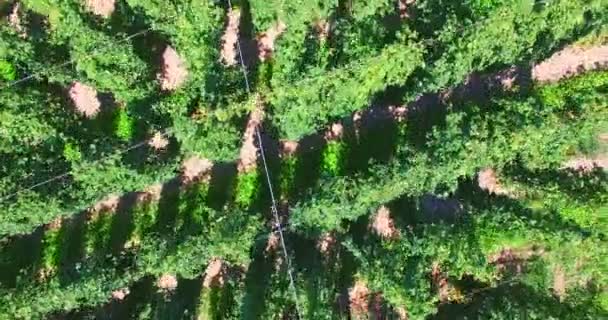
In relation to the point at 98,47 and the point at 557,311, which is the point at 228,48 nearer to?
the point at 98,47

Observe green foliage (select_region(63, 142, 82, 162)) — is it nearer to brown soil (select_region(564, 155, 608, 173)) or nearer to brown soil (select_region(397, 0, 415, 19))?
brown soil (select_region(397, 0, 415, 19))

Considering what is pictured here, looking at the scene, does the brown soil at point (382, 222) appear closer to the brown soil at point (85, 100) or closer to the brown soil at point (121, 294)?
the brown soil at point (121, 294)

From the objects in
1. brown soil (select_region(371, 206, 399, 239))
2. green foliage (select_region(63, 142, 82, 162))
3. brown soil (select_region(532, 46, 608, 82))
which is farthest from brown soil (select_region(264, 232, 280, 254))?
brown soil (select_region(532, 46, 608, 82))

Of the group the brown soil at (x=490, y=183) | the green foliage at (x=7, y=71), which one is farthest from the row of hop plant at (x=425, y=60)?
the green foliage at (x=7, y=71)

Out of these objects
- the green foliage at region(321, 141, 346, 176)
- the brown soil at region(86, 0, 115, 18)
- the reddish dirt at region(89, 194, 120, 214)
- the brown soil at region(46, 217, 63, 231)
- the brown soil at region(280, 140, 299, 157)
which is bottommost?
the brown soil at region(46, 217, 63, 231)

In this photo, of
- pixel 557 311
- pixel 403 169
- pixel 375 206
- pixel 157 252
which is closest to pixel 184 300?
pixel 157 252

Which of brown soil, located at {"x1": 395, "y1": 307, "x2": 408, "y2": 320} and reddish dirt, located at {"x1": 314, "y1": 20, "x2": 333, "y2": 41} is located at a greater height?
reddish dirt, located at {"x1": 314, "y1": 20, "x2": 333, "y2": 41}
